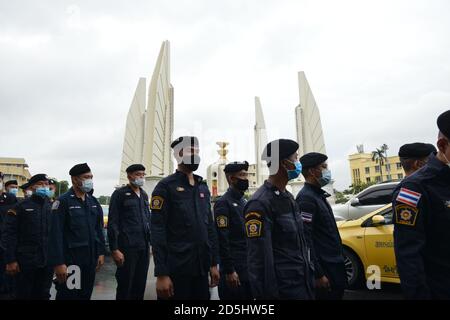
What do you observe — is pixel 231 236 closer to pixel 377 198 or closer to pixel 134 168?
pixel 134 168

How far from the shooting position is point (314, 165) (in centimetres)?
320

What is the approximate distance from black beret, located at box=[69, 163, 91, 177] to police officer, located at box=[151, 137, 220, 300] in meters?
1.75

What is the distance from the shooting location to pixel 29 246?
14.4ft

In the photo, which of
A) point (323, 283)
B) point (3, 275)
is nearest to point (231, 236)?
point (323, 283)

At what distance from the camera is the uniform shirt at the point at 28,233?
14.0 feet

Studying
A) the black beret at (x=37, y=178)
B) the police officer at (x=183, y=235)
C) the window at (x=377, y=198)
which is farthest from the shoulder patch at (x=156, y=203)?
the window at (x=377, y=198)

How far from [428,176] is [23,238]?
479 cm

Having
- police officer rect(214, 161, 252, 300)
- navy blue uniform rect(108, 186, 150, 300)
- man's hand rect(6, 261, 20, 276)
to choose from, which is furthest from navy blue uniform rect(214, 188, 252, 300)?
man's hand rect(6, 261, 20, 276)

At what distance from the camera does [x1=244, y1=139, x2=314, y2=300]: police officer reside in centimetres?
203

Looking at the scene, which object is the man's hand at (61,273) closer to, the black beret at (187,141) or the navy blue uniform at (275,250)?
the black beret at (187,141)

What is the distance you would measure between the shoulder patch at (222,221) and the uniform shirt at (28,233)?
8.32 ft
